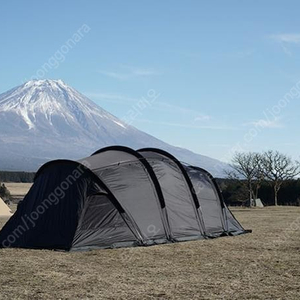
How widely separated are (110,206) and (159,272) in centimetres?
448

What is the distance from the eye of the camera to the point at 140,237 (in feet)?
46.6

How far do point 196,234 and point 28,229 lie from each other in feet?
15.1

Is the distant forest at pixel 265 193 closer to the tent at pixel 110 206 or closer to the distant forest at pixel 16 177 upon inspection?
the tent at pixel 110 206

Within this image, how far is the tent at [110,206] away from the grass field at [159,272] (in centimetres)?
80

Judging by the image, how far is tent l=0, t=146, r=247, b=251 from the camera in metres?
13.8

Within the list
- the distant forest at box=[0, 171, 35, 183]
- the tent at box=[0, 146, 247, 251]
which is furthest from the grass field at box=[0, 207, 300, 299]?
the distant forest at box=[0, 171, 35, 183]

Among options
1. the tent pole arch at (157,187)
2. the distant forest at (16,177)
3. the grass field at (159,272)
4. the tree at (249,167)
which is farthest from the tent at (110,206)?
the distant forest at (16,177)

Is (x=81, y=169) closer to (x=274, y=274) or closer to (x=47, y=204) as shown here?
(x=47, y=204)

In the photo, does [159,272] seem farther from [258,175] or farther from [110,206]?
[258,175]

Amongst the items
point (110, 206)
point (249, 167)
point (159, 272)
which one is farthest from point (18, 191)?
point (159, 272)

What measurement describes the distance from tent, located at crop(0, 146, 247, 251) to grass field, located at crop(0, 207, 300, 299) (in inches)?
31.3

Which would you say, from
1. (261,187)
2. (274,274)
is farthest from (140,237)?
(261,187)

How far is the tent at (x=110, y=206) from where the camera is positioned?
13836 millimetres

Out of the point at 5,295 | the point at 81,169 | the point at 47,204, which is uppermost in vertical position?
the point at 81,169
